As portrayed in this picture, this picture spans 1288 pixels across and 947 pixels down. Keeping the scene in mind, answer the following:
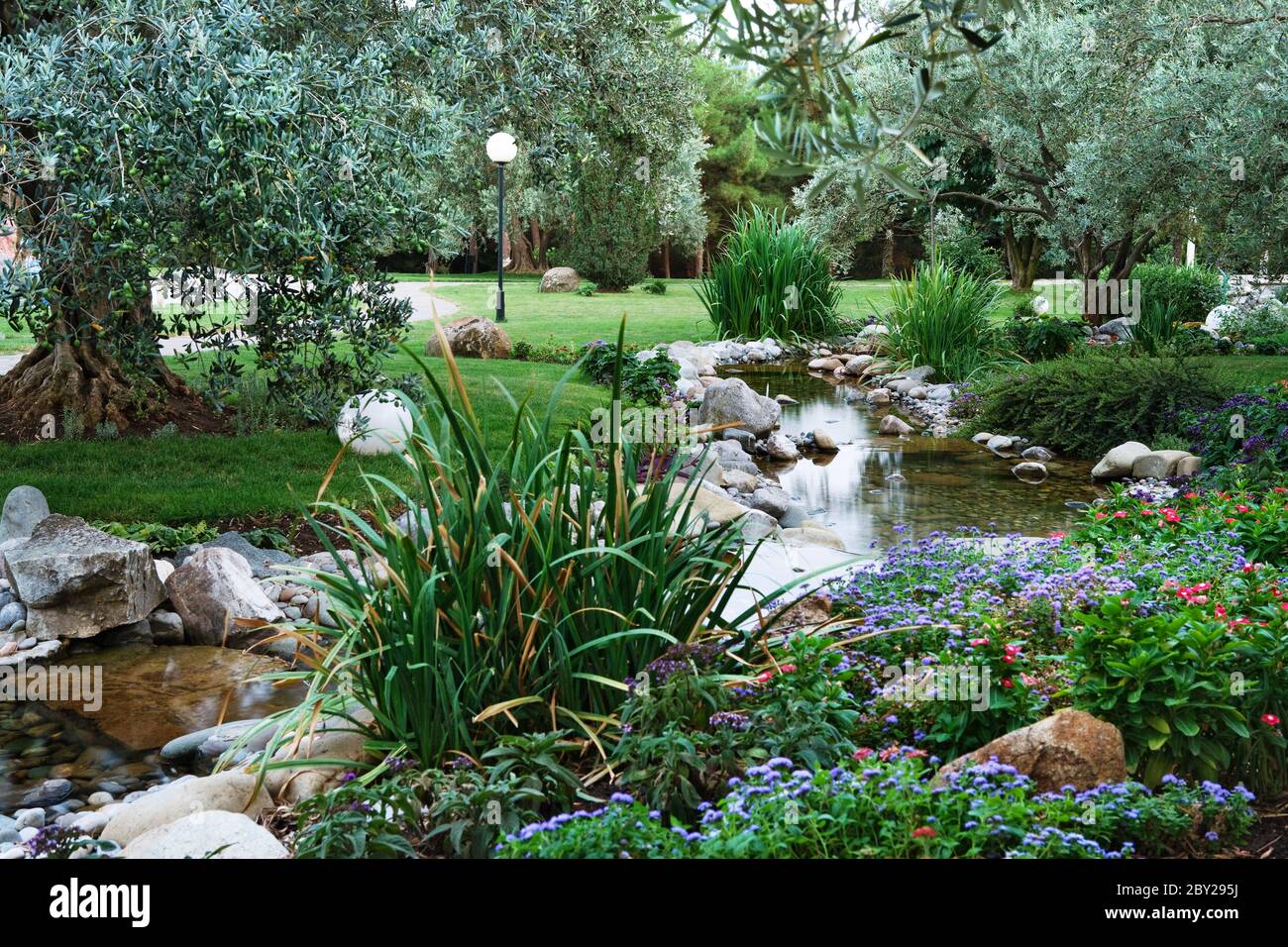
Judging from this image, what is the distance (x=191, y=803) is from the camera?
12.3 ft

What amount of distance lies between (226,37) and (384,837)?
16.4ft

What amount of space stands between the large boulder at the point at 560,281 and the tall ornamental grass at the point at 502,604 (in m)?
24.3

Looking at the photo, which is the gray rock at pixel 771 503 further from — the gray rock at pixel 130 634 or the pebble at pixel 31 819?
the pebble at pixel 31 819

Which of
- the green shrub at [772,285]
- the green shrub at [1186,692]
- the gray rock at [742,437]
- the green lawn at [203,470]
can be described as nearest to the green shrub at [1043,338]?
the green lawn at [203,470]

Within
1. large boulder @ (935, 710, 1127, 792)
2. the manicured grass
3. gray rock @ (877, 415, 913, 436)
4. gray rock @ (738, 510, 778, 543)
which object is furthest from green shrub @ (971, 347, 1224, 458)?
large boulder @ (935, 710, 1127, 792)

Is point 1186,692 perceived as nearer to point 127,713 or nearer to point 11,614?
point 127,713

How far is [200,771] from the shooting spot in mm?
4707

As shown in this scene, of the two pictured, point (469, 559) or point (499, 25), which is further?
point (499, 25)

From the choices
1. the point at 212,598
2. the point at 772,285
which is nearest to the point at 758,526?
the point at 212,598

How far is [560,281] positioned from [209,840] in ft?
84.1

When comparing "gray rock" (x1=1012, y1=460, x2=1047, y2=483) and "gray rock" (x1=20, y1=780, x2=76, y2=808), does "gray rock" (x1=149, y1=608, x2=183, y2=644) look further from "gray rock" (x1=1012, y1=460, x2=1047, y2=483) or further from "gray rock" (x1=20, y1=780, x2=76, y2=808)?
"gray rock" (x1=1012, y1=460, x2=1047, y2=483)

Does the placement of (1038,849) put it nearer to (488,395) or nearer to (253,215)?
(253,215)

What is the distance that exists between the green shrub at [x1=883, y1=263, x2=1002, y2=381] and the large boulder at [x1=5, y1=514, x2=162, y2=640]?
11.0 metres

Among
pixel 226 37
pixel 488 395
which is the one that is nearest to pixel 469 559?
pixel 226 37
